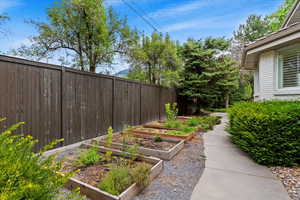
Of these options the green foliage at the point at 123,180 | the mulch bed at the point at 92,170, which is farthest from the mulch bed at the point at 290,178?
the mulch bed at the point at 92,170

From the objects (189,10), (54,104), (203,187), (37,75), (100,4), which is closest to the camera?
(203,187)

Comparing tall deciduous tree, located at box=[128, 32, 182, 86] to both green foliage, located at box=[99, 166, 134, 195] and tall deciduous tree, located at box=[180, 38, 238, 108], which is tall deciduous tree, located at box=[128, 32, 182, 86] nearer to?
tall deciduous tree, located at box=[180, 38, 238, 108]

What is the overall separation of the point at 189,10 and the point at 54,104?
7.03 m

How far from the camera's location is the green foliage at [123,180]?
1.91 m

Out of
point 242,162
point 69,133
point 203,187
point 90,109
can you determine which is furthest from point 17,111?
point 242,162

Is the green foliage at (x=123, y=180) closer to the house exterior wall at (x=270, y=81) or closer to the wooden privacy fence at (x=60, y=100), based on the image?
the wooden privacy fence at (x=60, y=100)

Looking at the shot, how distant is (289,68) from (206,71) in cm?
547

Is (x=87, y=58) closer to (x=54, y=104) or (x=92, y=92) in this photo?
(x=92, y=92)

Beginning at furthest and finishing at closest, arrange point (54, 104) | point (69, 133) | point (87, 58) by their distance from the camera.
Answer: point (87, 58) < point (69, 133) < point (54, 104)

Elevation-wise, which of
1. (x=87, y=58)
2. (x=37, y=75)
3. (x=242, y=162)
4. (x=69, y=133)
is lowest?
(x=242, y=162)

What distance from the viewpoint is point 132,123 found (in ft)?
18.8

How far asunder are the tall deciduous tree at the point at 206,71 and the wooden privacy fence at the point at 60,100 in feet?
17.1

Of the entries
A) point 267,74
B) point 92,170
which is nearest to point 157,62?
point 267,74

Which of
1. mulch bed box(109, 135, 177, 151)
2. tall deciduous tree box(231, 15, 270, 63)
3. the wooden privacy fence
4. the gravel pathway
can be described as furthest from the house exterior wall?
tall deciduous tree box(231, 15, 270, 63)
